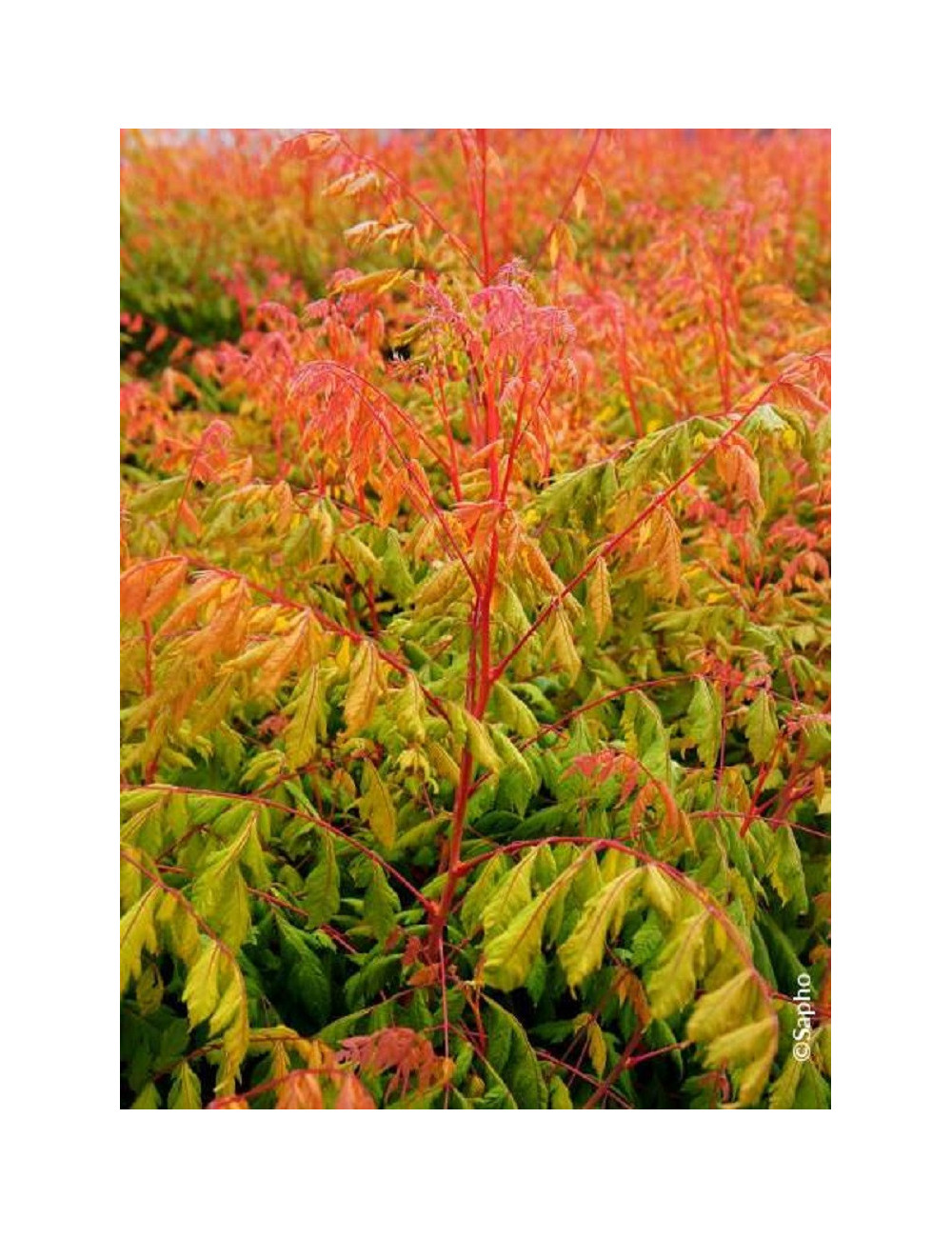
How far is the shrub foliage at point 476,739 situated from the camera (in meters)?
1.35

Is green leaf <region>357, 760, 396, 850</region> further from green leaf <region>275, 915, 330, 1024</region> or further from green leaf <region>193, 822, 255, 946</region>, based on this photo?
green leaf <region>275, 915, 330, 1024</region>

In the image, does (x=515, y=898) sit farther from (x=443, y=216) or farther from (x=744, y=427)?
(x=443, y=216)

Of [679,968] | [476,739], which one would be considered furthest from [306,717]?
[679,968]

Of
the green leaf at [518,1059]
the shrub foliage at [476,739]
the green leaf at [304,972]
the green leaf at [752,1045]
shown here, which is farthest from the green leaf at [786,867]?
the green leaf at [304,972]

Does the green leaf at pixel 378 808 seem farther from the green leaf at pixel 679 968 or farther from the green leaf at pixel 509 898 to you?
the green leaf at pixel 679 968

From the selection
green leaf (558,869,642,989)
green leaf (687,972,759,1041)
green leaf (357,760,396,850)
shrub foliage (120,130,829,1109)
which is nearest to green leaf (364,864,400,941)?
shrub foliage (120,130,829,1109)

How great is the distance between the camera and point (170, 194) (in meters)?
3.75

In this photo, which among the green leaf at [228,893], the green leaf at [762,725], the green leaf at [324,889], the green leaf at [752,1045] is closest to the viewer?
the green leaf at [752,1045]

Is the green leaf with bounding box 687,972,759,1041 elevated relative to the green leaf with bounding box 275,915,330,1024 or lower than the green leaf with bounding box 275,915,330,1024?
elevated

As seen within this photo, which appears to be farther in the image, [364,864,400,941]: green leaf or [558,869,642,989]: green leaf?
[364,864,400,941]: green leaf

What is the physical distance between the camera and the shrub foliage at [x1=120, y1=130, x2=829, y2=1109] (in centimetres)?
135

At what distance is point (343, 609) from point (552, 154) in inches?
89.9

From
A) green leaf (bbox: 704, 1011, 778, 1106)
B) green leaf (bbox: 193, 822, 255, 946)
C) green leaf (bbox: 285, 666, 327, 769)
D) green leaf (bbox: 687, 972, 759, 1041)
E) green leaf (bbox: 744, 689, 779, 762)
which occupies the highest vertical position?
green leaf (bbox: 285, 666, 327, 769)

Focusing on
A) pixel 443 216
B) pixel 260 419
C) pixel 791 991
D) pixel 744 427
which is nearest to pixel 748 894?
pixel 791 991
